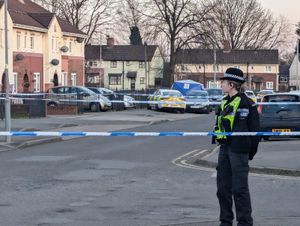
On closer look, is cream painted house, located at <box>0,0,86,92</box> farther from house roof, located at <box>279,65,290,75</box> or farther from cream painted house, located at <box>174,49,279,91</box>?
house roof, located at <box>279,65,290,75</box>

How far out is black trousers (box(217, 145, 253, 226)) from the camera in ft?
25.4

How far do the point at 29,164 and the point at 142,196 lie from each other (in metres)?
5.24

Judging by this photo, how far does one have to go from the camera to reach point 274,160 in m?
15.5

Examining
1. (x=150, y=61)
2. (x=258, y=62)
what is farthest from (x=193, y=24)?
(x=258, y=62)

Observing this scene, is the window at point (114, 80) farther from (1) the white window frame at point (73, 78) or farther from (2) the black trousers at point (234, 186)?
(2) the black trousers at point (234, 186)

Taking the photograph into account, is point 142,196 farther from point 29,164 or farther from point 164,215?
point 29,164

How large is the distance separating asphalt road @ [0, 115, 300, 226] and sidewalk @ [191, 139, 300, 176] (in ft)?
2.41

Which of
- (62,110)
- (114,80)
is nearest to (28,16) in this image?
(62,110)

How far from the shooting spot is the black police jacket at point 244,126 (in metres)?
7.73

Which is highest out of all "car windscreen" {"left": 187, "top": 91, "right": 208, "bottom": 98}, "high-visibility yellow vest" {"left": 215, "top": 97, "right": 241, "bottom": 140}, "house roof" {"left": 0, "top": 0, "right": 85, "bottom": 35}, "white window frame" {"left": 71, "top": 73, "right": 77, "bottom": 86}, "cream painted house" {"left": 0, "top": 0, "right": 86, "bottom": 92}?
"house roof" {"left": 0, "top": 0, "right": 85, "bottom": 35}

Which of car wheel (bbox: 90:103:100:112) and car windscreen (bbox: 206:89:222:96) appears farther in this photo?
car windscreen (bbox: 206:89:222:96)

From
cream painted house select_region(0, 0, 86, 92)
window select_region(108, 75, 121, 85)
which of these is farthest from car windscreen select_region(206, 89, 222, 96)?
window select_region(108, 75, 121, 85)

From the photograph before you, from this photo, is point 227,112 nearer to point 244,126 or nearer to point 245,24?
point 244,126

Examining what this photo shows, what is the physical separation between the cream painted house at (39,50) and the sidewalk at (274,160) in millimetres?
32773
